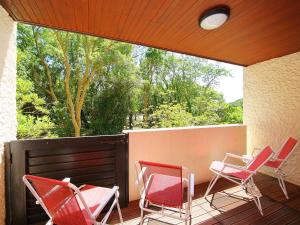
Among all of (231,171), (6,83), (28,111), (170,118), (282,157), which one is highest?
(6,83)

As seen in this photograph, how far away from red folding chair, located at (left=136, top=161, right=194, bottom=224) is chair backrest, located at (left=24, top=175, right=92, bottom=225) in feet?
2.14

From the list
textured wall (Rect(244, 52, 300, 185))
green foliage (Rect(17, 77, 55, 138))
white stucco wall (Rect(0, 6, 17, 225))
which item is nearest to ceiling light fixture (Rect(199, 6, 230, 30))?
textured wall (Rect(244, 52, 300, 185))

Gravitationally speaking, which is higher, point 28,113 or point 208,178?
point 28,113

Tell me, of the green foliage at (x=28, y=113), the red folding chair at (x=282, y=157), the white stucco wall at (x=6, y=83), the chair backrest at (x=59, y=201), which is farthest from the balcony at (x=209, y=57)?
the green foliage at (x=28, y=113)

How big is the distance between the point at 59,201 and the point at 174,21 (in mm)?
2373

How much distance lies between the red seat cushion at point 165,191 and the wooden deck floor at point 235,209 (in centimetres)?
56

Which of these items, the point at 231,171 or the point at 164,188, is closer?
the point at 164,188

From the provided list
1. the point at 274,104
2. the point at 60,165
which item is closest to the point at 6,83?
the point at 60,165

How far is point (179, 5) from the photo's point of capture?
90.6 inches

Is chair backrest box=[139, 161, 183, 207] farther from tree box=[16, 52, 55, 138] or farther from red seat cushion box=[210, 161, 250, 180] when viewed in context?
tree box=[16, 52, 55, 138]

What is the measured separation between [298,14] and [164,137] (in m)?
2.37

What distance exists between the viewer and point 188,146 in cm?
354

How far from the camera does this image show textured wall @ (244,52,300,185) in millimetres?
3684

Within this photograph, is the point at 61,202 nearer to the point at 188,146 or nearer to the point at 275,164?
the point at 188,146
